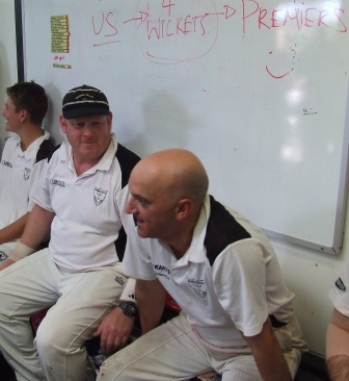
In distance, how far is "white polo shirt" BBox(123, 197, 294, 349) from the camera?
1070mm

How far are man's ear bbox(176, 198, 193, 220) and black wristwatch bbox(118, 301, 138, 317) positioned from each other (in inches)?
21.3

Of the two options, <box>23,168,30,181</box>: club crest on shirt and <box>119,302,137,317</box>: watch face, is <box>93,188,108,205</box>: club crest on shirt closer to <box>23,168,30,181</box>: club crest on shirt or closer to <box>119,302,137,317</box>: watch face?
<box>119,302,137,317</box>: watch face

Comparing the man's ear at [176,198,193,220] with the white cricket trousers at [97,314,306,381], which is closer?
the man's ear at [176,198,193,220]

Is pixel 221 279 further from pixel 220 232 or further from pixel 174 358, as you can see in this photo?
pixel 174 358

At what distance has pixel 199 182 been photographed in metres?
1.10

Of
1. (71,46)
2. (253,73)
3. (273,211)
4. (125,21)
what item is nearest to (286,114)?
(253,73)

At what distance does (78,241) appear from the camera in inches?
66.2

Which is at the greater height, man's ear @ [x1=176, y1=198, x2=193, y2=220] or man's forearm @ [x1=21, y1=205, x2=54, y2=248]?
man's ear @ [x1=176, y1=198, x2=193, y2=220]

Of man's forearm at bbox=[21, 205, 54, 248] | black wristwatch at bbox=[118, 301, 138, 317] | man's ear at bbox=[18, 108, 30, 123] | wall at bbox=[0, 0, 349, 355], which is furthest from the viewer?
man's ear at bbox=[18, 108, 30, 123]

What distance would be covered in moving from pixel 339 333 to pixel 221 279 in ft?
1.31

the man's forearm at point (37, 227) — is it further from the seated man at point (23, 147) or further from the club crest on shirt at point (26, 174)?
the club crest on shirt at point (26, 174)

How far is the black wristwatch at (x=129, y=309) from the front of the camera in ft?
4.91

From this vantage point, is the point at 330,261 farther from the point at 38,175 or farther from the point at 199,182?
the point at 38,175

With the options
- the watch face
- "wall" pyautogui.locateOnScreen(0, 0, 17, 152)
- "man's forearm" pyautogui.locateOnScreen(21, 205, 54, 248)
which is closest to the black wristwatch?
the watch face
